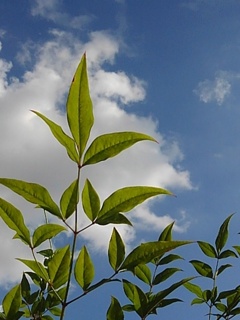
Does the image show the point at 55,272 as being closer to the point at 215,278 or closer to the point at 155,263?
the point at 155,263

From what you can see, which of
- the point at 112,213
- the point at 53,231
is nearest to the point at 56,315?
the point at 53,231

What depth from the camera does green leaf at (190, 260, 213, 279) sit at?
6.97ft

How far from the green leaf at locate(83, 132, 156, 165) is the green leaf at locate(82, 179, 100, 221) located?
10 cm

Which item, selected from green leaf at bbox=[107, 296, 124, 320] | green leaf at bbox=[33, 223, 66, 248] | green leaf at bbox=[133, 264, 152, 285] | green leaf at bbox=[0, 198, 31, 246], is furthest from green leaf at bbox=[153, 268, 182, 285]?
green leaf at bbox=[0, 198, 31, 246]

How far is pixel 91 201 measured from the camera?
135cm

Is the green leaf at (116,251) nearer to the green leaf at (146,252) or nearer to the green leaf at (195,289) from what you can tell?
the green leaf at (146,252)

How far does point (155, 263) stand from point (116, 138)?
85 centimetres

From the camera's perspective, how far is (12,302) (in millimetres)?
1404

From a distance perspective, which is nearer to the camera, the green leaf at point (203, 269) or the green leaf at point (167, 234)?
the green leaf at point (167, 234)

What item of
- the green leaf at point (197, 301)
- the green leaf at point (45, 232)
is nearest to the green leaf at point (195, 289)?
the green leaf at point (197, 301)

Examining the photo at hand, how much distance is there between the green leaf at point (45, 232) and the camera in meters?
1.42

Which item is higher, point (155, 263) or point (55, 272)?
point (155, 263)

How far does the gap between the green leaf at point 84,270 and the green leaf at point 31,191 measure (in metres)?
0.18

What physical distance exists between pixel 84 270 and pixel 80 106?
1.50 feet
